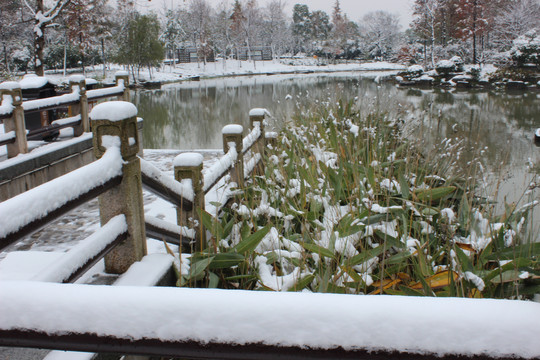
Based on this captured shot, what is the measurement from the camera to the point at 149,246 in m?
3.29

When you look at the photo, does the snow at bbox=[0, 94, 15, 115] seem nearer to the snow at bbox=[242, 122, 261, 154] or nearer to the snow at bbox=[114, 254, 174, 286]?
the snow at bbox=[242, 122, 261, 154]

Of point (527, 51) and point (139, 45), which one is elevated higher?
Result: point (139, 45)

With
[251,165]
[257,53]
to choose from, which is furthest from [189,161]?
[257,53]

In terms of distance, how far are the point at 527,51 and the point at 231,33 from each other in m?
37.6

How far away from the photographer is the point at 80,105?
6.38 meters

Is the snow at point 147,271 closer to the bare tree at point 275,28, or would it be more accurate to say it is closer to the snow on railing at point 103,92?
the snow on railing at point 103,92

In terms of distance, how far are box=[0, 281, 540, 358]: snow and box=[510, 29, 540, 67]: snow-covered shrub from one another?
27618mm

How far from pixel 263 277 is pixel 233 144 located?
1633 mm

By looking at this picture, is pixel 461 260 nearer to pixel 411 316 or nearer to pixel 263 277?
pixel 263 277

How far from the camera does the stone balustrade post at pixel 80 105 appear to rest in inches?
248

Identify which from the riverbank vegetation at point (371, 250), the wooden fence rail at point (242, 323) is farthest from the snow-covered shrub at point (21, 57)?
A: the wooden fence rail at point (242, 323)

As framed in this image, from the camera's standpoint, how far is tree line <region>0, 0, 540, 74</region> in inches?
1032

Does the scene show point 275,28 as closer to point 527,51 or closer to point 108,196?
point 527,51

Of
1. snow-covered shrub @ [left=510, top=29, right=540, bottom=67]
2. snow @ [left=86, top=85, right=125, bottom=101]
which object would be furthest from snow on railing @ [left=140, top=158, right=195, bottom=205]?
snow-covered shrub @ [left=510, top=29, right=540, bottom=67]
